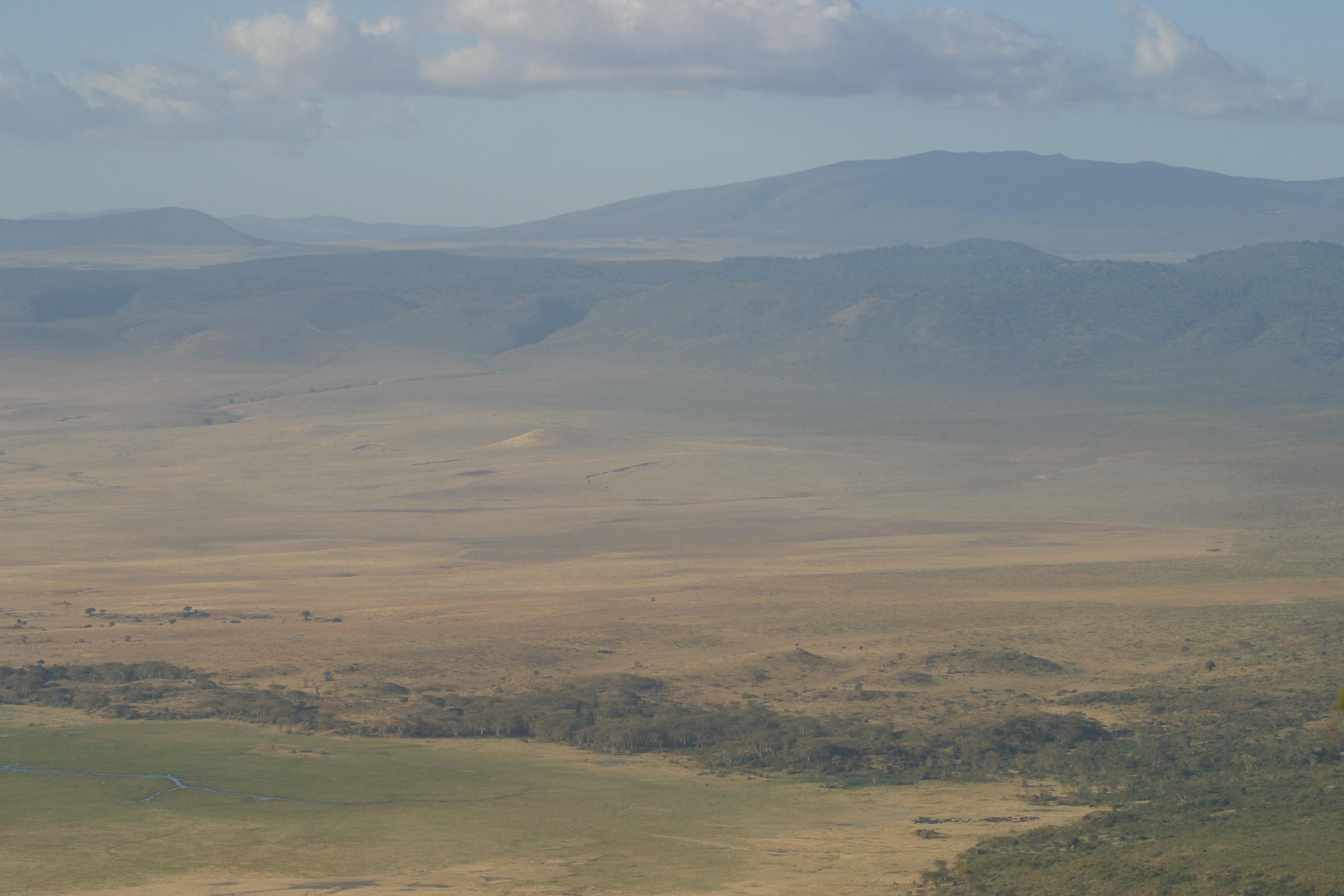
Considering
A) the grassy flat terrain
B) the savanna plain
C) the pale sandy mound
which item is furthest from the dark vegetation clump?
the pale sandy mound

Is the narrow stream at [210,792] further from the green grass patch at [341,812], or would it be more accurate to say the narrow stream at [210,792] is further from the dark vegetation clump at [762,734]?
the dark vegetation clump at [762,734]

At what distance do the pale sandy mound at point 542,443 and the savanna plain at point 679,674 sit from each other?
274 centimetres

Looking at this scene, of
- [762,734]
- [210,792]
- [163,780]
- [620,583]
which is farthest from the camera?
[620,583]

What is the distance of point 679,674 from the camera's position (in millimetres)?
44031

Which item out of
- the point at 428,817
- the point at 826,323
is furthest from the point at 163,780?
the point at 826,323

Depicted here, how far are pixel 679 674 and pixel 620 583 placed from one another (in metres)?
13.9

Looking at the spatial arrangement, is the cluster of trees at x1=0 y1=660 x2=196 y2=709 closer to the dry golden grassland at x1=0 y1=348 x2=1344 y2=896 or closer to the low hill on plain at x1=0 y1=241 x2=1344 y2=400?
the dry golden grassland at x1=0 y1=348 x2=1344 y2=896

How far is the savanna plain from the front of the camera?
1069 inches

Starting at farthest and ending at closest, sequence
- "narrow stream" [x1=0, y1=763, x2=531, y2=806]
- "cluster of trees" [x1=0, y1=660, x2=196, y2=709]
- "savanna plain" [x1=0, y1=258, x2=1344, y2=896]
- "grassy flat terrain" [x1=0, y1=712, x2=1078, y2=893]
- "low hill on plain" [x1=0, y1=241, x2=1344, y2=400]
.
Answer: "low hill on plain" [x1=0, y1=241, x2=1344, y2=400] < "cluster of trees" [x1=0, y1=660, x2=196, y2=709] < "narrow stream" [x1=0, y1=763, x2=531, y2=806] < "savanna plain" [x1=0, y1=258, x2=1344, y2=896] < "grassy flat terrain" [x1=0, y1=712, x2=1078, y2=893]

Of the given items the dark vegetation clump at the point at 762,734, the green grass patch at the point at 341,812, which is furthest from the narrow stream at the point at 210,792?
the dark vegetation clump at the point at 762,734

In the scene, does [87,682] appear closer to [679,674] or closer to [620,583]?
[679,674]

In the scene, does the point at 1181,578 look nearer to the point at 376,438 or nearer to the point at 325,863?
the point at 325,863

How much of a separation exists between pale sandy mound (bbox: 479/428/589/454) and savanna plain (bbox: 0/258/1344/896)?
8.98 ft

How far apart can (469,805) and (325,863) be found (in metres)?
4.54
